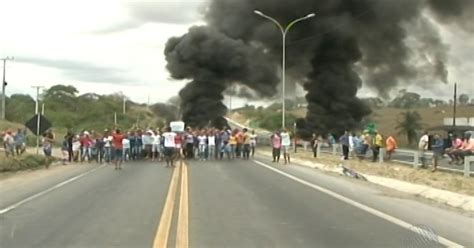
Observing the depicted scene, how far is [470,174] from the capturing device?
18.6 m

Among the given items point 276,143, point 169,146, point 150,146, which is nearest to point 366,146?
point 276,143

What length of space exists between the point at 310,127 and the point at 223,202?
47353 mm

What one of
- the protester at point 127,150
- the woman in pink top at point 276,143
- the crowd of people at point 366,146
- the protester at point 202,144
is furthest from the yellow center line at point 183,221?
the protester at point 202,144

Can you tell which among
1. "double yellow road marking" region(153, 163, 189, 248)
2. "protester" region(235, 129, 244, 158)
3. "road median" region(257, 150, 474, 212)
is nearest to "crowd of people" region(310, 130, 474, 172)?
"road median" region(257, 150, 474, 212)

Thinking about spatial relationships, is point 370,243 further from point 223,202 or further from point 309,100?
point 309,100

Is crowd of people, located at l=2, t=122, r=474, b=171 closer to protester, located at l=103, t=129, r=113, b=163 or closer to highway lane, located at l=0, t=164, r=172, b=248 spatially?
protester, located at l=103, t=129, r=113, b=163

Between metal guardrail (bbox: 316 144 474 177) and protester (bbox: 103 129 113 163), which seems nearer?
metal guardrail (bbox: 316 144 474 177)

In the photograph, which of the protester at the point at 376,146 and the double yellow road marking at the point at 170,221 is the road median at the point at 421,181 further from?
the double yellow road marking at the point at 170,221

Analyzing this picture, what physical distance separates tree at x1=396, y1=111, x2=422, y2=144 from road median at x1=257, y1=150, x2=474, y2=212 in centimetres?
4899

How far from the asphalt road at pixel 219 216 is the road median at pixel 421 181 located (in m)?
0.58

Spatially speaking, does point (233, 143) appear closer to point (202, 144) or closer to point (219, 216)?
point (202, 144)

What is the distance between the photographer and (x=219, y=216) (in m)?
10.8

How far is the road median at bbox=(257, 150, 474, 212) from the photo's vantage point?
14130 mm

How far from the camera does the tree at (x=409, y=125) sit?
73.2 meters
